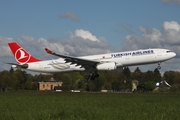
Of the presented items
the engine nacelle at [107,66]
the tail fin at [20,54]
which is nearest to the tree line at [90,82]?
the tail fin at [20,54]

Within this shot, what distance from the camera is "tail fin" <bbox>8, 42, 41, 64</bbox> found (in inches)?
2178

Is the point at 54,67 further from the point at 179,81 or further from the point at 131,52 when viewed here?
the point at 179,81

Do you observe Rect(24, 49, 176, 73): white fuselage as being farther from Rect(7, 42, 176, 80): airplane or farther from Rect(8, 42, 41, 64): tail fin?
Rect(8, 42, 41, 64): tail fin

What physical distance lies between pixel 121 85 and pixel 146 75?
4596cm

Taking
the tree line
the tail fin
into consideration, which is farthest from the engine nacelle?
the tree line

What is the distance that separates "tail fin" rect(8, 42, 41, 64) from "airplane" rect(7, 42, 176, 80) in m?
0.19

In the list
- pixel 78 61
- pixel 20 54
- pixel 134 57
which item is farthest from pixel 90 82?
pixel 134 57

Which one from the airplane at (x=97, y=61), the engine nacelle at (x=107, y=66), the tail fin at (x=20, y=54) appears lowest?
the engine nacelle at (x=107, y=66)

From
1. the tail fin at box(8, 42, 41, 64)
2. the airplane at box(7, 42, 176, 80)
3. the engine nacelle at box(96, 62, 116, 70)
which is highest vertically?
the tail fin at box(8, 42, 41, 64)

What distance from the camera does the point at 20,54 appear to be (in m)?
56.8

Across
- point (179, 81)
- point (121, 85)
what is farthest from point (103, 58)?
point (179, 81)

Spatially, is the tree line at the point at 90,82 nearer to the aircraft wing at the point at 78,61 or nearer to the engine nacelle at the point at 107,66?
the aircraft wing at the point at 78,61

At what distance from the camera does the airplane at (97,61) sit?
46188 mm

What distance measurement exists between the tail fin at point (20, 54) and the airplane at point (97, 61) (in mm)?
188
